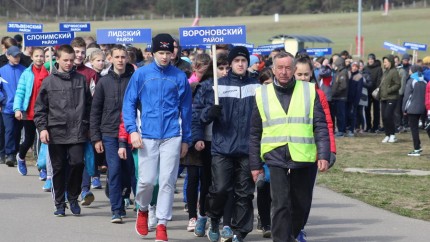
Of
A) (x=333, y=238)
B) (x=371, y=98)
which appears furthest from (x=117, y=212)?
(x=371, y=98)

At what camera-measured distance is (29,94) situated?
14.8 m

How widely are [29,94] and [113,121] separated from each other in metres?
3.61

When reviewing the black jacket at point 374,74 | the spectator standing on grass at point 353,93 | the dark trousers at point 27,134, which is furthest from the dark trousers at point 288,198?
the black jacket at point 374,74

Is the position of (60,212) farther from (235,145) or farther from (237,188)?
(235,145)

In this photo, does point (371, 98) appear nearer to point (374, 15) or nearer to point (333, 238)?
point (333, 238)

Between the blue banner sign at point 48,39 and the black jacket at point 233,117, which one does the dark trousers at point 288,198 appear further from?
the blue banner sign at point 48,39

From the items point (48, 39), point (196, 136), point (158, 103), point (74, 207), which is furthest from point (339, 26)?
point (158, 103)

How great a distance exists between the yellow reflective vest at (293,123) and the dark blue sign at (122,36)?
6550 mm

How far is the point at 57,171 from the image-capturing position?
11.9 meters

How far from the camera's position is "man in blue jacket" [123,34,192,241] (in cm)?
1013

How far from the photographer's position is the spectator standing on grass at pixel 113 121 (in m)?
11.4

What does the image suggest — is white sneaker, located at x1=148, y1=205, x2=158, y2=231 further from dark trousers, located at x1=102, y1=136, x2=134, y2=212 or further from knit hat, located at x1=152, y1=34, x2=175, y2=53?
knit hat, located at x1=152, y1=34, x2=175, y2=53

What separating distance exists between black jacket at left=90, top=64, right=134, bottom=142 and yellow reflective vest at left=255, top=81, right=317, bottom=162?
2591mm

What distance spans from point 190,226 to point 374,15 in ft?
299
